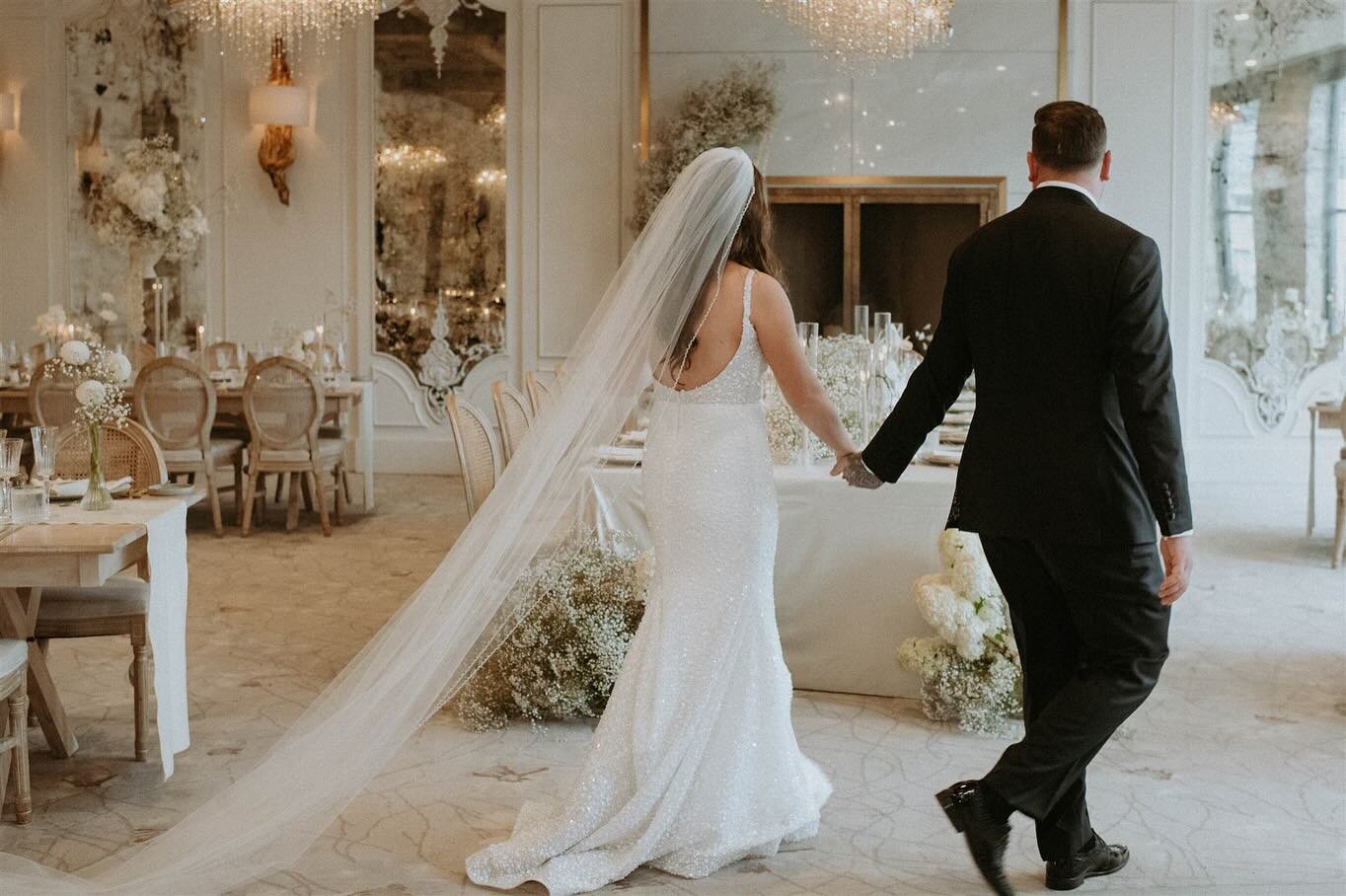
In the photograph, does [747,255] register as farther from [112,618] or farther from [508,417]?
[508,417]

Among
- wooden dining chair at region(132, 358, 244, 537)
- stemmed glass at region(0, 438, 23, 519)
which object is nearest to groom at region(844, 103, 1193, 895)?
stemmed glass at region(0, 438, 23, 519)

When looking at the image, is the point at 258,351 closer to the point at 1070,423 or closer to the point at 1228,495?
the point at 1228,495

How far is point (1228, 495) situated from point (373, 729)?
8.30 m

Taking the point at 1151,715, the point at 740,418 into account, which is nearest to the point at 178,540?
the point at 740,418

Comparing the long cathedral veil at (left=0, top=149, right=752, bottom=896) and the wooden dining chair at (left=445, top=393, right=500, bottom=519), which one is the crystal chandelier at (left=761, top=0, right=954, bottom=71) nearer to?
the wooden dining chair at (left=445, top=393, right=500, bottom=519)

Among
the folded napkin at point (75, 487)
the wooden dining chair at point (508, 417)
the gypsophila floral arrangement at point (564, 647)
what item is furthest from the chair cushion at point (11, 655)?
the wooden dining chair at point (508, 417)

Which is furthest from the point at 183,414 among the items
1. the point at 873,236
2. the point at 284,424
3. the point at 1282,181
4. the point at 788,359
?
the point at 1282,181

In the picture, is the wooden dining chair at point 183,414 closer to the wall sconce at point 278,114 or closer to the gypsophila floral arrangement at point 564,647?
the wall sconce at point 278,114

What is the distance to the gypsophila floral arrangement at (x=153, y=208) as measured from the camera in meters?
9.70

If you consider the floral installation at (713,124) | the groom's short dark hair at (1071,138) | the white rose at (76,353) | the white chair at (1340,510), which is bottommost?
the white chair at (1340,510)

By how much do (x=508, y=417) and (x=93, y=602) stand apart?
1.97m

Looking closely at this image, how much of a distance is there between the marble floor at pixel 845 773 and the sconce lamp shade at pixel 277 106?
209 inches

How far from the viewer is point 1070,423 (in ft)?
9.62

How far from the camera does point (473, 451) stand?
4.97 m
